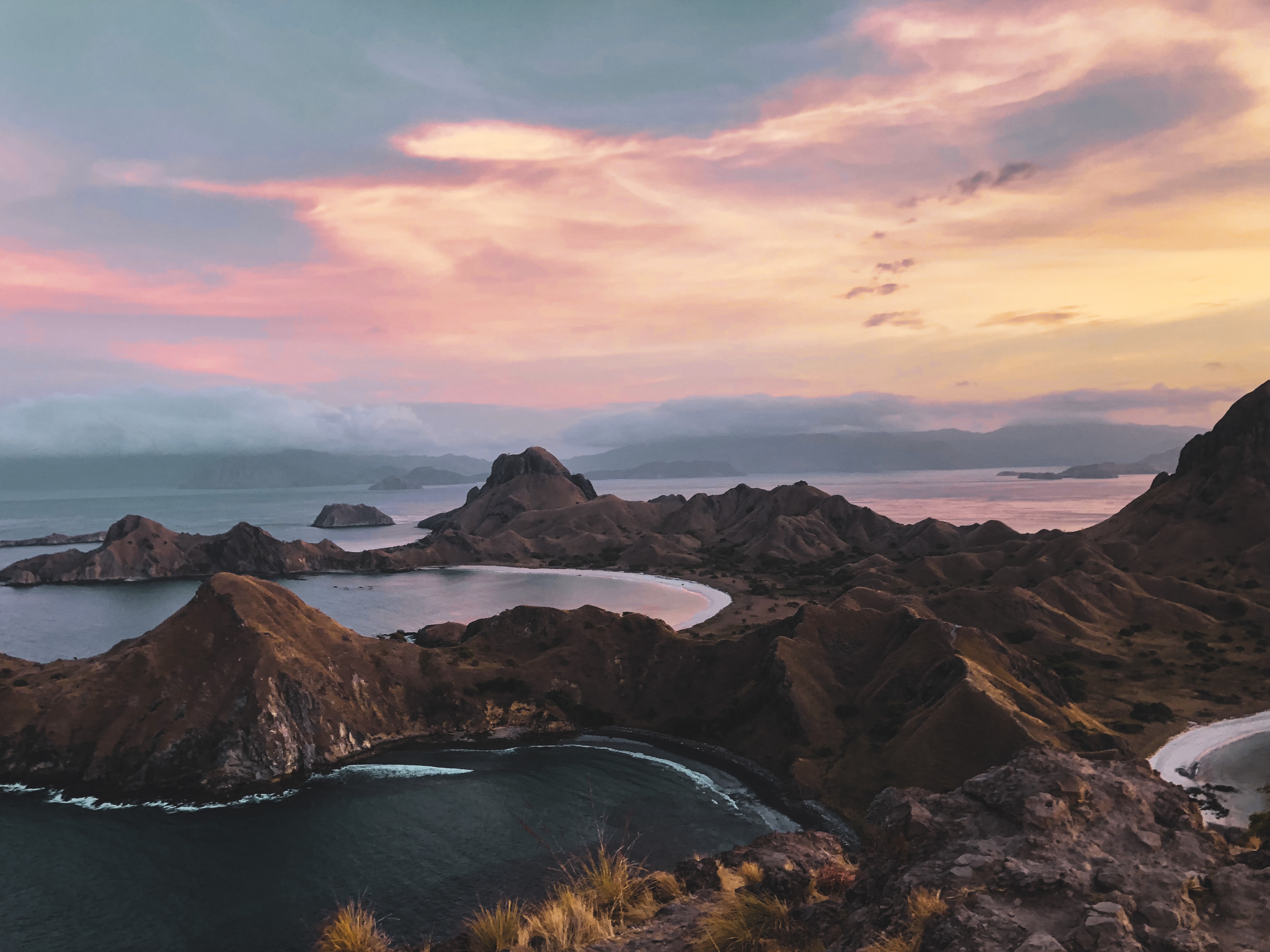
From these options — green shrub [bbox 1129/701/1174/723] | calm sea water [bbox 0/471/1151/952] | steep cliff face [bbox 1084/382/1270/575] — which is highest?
steep cliff face [bbox 1084/382/1270/575]

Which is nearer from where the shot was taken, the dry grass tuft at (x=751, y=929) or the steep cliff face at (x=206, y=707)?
the dry grass tuft at (x=751, y=929)

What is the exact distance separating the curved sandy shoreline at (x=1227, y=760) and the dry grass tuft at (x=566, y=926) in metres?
75.3

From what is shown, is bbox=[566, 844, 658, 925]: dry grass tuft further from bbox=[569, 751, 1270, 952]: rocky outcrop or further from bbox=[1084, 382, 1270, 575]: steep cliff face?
bbox=[1084, 382, 1270, 575]: steep cliff face

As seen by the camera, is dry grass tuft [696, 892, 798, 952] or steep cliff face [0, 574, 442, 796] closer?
dry grass tuft [696, 892, 798, 952]

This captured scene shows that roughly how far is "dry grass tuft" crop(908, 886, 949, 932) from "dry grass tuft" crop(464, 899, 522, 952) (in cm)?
1008

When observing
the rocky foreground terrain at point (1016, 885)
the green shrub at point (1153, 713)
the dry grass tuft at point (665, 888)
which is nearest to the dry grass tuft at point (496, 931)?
the rocky foreground terrain at point (1016, 885)

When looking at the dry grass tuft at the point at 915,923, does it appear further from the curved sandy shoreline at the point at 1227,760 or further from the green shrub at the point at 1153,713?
the green shrub at the point at 1153,713

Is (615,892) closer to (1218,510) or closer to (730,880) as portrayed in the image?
(730,880)

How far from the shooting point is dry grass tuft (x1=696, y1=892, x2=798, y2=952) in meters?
14.1

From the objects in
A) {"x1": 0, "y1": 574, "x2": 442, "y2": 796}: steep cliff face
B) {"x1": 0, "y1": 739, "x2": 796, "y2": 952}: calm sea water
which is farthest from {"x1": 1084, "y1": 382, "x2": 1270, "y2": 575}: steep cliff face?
{"x1": 0, "y1": 574, "x2": 442, "y2": 796}: steep cliff face

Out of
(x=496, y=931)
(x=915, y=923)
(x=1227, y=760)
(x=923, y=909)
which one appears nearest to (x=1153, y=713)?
(x=1227, y=760)

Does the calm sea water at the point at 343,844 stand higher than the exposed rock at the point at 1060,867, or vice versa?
the exposed rock at the point at 1060,867

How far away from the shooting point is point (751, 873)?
2059 cm

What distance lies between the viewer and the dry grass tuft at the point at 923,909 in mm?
11312
